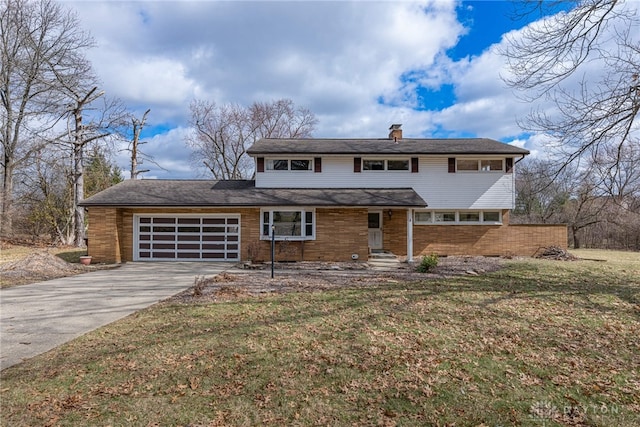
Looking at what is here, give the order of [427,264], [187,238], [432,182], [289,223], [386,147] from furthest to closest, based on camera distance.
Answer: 1. [386,147]
2. [432,182]
3. [187,238]
4. [289,223]
5. [427,264]

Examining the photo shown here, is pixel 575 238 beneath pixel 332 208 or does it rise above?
beneath

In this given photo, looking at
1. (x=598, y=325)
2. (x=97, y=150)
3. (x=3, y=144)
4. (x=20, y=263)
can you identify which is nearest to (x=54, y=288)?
(x=20, y=263)

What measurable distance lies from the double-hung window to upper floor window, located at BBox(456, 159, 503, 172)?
8.28 meters

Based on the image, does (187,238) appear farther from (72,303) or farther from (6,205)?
(6,205)

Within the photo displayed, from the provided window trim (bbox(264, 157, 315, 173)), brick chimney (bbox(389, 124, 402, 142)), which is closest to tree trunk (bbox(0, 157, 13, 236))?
window trim (bbox(264, 157, 315, 173))

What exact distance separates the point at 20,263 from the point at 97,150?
513 inches

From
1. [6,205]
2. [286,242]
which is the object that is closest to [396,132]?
[286,242]

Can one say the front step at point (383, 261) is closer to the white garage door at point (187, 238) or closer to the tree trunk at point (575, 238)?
the white garage door at point (187, 238)

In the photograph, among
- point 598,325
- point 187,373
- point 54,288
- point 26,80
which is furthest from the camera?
point 26,80

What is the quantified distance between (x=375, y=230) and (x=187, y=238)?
898 cm

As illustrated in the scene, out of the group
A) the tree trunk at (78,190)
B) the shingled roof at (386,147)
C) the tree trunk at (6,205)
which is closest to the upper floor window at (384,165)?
the shingled roof at (386,147)

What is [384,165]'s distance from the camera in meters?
17.6

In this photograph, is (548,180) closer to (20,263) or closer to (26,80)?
(20,263)

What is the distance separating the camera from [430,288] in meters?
8.63
